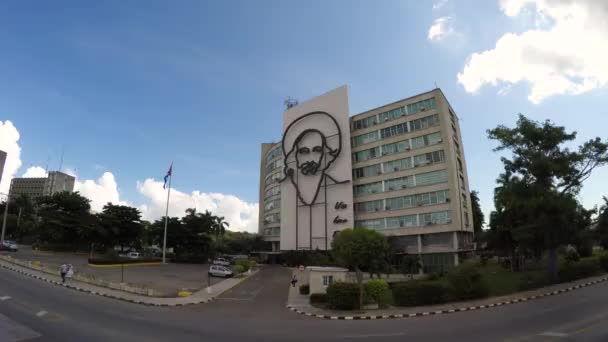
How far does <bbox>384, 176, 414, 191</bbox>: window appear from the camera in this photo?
5588 cm

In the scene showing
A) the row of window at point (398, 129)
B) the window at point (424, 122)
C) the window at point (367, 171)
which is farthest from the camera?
the window at point (367, 171)

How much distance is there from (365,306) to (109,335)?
50.8 ft

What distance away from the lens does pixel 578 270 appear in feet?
105

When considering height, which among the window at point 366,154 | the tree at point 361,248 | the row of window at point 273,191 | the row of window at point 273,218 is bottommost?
the tree at point 361,248

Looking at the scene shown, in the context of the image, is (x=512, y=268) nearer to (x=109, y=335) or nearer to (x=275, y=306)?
(x=275, y=306)

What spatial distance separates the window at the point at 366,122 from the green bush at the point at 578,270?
36.6 meters

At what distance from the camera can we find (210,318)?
750 inches

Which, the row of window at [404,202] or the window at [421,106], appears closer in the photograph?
the row of window at [404,202]

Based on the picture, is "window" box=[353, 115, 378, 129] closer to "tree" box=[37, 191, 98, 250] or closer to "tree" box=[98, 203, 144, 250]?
"tree" box=[98, 203, 144, 250]

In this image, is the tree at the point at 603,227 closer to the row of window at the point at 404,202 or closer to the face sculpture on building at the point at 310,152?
the row of window at the point at 404,202

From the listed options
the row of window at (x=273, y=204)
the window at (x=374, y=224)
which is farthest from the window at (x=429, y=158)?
the row of window at (x=273, y=204)

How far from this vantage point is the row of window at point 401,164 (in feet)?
176

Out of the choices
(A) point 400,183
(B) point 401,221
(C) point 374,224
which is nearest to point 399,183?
(A) point 400,183

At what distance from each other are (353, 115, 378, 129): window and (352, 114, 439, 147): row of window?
67.5 inches
